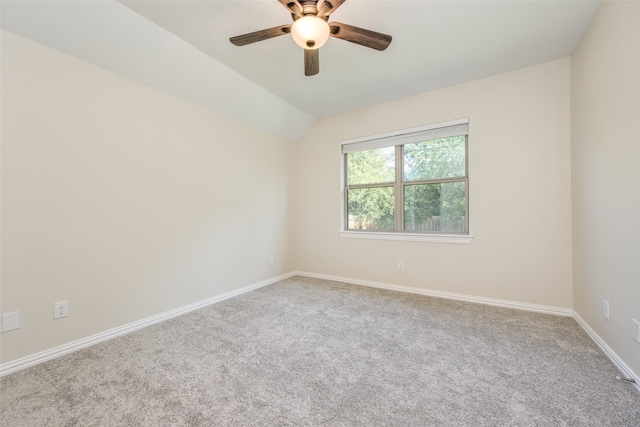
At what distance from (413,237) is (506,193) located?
111 cm

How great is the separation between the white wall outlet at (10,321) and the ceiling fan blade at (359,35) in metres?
2.88

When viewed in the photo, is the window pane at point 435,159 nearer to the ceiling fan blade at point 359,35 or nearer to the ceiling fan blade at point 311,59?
A: the ceiling fan blade at point 359,35

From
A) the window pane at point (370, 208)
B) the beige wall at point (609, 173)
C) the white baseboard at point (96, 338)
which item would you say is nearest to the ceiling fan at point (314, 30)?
the beige wall at point (609, 173)

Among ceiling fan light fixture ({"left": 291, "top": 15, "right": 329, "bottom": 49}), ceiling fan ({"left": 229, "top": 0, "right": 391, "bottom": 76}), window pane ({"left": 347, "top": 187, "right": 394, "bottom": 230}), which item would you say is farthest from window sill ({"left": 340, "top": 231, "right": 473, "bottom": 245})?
ceiling fan light fixture ({"left": 291, "top": 15, "right": 329, "bottom": 49})

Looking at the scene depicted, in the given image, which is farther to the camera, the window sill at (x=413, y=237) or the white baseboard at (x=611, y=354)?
the window sill at (x=413, y=237)

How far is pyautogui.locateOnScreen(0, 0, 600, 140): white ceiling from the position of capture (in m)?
1.85

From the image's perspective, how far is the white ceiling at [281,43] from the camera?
185 centimetres

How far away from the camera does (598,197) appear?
76.9 inches

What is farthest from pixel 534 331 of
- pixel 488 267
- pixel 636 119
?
pixel 636 119

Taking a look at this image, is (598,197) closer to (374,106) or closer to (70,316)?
(374,106)

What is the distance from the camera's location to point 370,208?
3828mm

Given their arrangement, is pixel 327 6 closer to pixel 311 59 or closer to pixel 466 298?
pixel 311 59

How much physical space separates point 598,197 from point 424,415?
206 cm

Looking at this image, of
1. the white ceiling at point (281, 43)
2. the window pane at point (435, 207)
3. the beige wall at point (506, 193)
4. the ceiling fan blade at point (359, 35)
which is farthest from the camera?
the window pane at point (435, 207)
